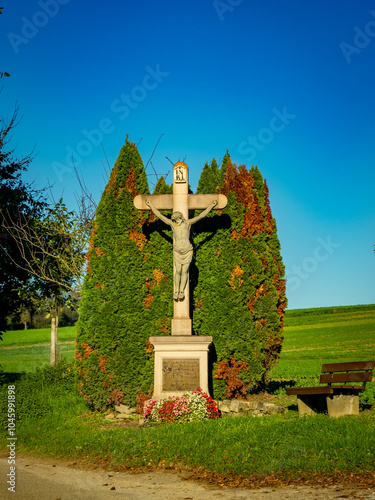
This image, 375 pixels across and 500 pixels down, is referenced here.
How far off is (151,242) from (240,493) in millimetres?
6515

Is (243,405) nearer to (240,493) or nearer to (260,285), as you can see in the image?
(260,285)

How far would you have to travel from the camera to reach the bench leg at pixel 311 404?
27.1ft

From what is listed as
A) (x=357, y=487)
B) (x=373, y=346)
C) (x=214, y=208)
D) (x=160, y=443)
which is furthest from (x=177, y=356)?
(x=373, y=346)

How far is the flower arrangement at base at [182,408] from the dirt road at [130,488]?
2270mm

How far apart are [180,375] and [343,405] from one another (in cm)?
296

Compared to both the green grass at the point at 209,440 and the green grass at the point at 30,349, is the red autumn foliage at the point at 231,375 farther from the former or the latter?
the green grass at the point at 30,349

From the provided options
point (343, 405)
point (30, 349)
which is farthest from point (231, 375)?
point (30, 349)

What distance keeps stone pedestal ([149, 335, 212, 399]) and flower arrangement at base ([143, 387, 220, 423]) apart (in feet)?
0.92

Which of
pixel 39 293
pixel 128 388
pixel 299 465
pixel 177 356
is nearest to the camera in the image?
pixel 299 465

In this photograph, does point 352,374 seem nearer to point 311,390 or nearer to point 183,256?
point 311,390

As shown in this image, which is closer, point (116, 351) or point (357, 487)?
point (357, 487)

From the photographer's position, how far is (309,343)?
31688 millimetres

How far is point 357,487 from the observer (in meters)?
4.75

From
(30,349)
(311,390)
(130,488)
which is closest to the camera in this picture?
(130,488)
